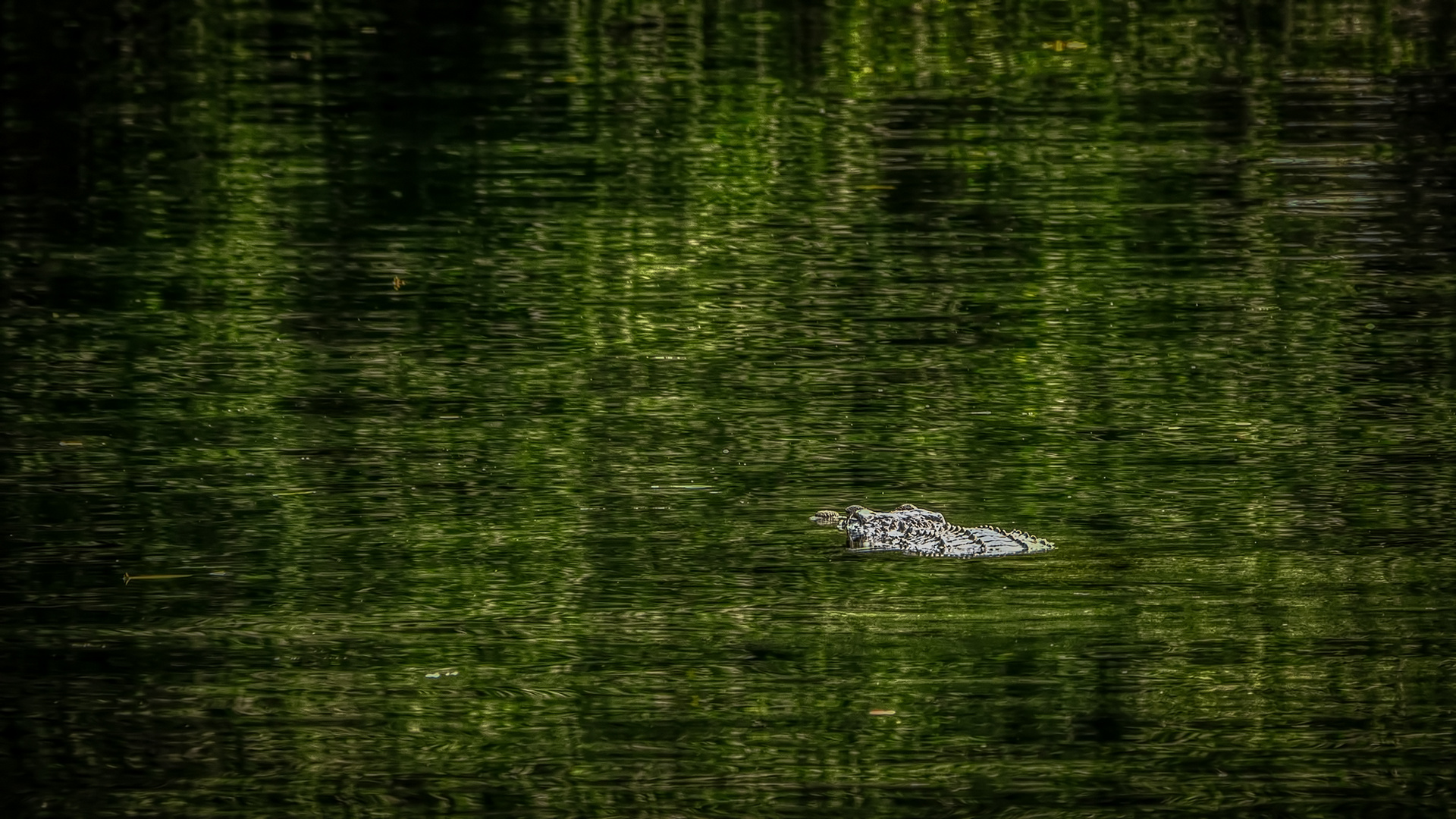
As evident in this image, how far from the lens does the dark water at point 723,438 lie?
4.96 m

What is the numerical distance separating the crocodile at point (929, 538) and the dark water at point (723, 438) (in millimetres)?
70

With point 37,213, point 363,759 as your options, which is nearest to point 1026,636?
point 363,759

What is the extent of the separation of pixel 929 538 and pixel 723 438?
46.5 inches

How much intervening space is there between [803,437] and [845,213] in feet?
10.2

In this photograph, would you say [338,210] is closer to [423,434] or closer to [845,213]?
[845,213]

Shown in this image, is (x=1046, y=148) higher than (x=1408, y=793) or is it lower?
higher

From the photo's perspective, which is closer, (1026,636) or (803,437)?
(1026,636)

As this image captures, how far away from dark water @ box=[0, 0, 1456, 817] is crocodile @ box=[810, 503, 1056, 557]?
0.07 meters

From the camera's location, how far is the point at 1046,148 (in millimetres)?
11391

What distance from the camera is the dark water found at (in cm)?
496

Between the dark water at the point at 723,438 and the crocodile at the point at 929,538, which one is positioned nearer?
the dark water at the point at 723,438

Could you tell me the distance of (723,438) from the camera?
7.17 meters

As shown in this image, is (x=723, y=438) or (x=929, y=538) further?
(x=723, y=438)

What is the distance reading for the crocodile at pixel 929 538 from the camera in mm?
6125
